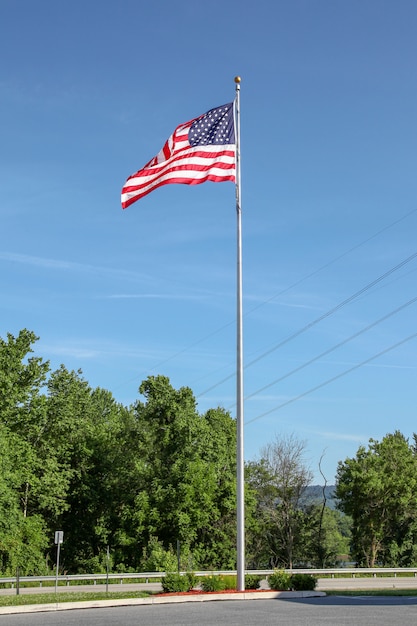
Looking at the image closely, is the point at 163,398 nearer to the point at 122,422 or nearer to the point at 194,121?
the point at 122,422

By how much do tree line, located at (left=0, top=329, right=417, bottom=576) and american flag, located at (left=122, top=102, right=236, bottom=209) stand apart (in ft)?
72.9

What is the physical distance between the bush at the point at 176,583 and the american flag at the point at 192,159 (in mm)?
12320

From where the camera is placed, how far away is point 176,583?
24.8 meters

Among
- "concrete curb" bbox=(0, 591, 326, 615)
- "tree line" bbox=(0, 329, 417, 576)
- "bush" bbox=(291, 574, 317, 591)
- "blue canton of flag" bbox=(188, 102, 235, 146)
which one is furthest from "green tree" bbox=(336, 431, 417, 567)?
"blue canton of flag" bbox=(188, 102, 235, 146)

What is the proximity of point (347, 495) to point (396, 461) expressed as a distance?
539 cm

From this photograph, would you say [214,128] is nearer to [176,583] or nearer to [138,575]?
[176,583]

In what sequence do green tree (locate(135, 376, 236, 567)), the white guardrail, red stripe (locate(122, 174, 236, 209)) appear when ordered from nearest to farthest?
red stripe (locate(122, 174, 236, 209)) < the white guardrail < green tree (locate(135, 376, 236, 567))

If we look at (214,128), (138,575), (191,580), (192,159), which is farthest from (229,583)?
(138,575)

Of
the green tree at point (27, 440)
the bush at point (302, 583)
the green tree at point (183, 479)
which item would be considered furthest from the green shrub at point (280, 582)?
the green tree at point (183, 479)

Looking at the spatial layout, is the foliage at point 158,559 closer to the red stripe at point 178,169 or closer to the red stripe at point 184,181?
the red stripe at point 184,181

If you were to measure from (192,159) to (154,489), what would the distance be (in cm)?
3688

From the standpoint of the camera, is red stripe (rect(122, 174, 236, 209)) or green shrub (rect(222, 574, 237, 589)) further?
green shrub (rect(222, 574, 237, 589))

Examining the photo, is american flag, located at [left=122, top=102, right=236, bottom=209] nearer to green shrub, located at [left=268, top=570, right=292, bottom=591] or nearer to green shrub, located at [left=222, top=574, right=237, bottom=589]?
green shrub, located at [left=222, top=574, right=237, bottom=589]

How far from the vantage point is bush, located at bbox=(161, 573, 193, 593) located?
24.8m
